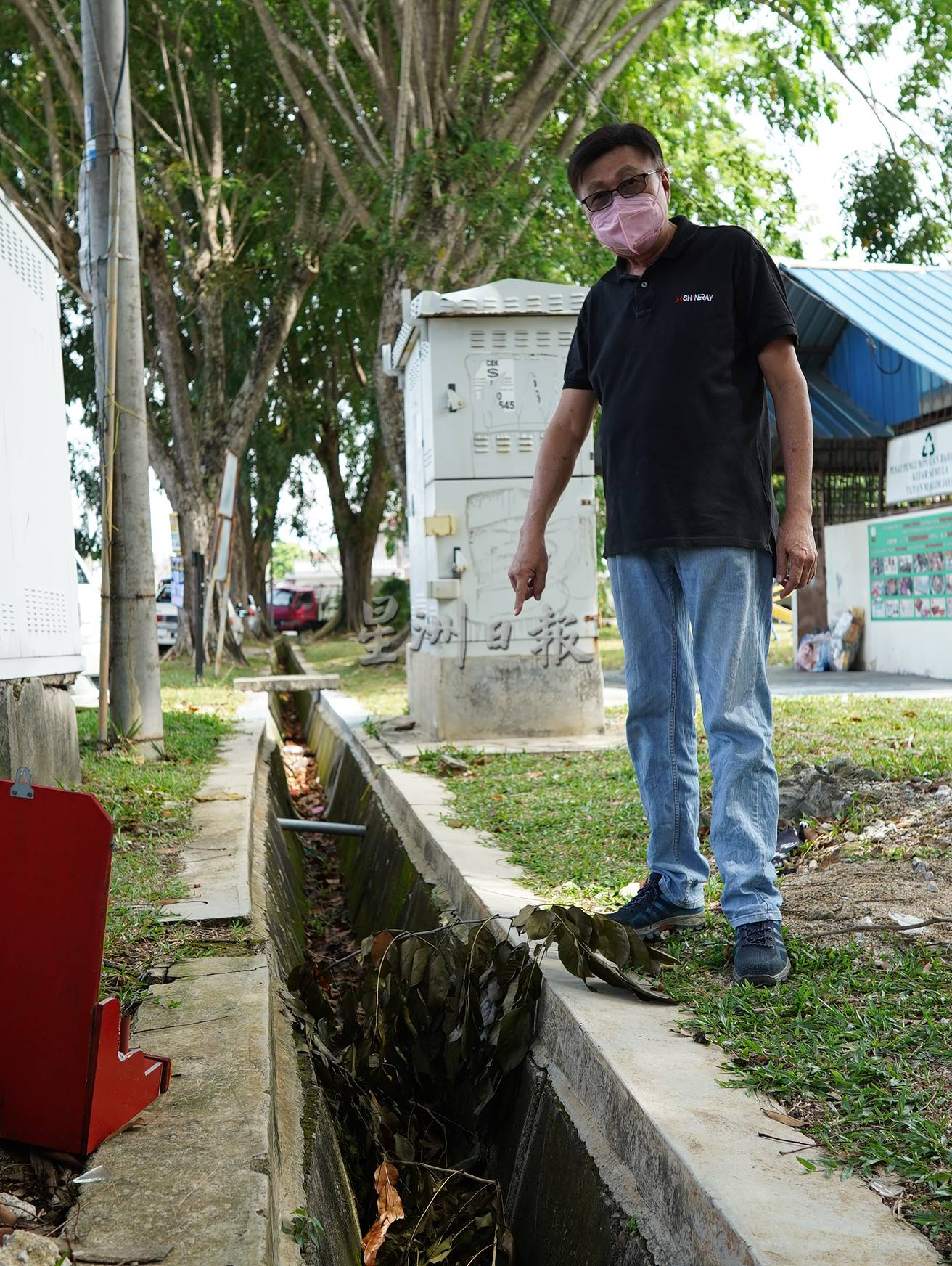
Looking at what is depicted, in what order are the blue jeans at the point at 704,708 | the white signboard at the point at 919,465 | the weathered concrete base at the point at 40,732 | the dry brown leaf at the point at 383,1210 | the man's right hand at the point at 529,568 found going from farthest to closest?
the white signboard at the point at 919,465
the weathered concrete base at the point at 40,732
the man's right hand at the point at 529,568
the blue jeans at the point at 704,708
the dry brown leaf at the point at 383,1210

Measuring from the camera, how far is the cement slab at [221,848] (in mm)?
4039

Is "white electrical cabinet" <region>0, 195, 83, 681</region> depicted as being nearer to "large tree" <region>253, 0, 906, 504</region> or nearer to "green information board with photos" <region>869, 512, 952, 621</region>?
"large tree" <region>253, 0, 906, 504</region>

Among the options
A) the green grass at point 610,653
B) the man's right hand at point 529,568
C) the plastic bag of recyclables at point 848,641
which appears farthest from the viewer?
the green grass at point 610,653

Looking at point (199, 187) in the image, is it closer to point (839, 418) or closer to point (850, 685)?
point (839, 418)

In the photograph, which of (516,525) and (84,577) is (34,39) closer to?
(84,577)

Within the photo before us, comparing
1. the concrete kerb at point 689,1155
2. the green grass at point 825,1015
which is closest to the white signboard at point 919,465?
the green grass at point 825,1015

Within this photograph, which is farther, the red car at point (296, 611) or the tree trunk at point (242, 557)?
the red car at point (296, 611)

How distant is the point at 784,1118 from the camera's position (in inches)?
92.7

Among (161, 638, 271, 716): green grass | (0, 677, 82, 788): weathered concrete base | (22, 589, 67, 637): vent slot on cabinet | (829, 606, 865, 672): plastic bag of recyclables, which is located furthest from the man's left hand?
(829, 606, 865, 672): plastic bag of recyclables

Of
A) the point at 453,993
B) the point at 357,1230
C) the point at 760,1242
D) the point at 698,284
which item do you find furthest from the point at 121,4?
the point at 760,1242

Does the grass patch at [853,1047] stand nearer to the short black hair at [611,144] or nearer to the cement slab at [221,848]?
the cement slab at [221,848]

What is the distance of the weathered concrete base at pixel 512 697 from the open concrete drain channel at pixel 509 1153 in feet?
13.8

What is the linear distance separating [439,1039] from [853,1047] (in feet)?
4.07

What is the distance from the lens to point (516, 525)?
8719 millimetres
